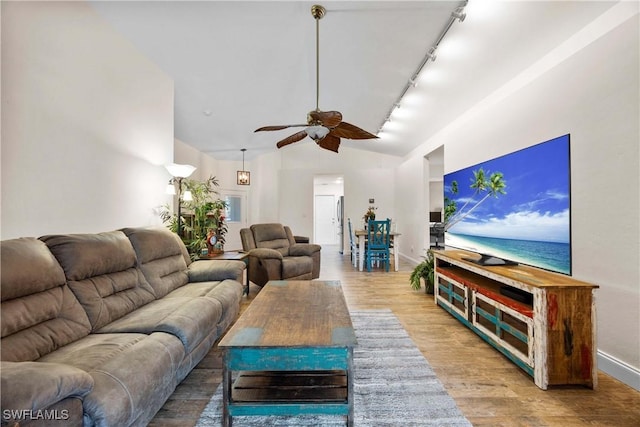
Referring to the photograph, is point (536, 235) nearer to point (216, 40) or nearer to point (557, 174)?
point (557, 174)

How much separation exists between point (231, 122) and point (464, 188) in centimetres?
426

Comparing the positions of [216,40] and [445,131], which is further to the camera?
[445,131]

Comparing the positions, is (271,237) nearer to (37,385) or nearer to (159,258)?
(159,258)

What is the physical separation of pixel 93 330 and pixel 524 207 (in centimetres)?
347

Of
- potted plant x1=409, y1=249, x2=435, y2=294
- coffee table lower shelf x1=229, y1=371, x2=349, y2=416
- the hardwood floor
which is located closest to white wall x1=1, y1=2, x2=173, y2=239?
the hardwood floor

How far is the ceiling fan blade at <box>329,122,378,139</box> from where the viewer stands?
2834 millimetres

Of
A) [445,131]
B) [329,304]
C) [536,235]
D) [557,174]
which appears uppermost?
[445,131]

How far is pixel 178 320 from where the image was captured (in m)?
1.85

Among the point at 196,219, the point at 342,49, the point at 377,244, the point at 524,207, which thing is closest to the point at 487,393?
the point at 524,207

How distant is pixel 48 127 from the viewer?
2121mm

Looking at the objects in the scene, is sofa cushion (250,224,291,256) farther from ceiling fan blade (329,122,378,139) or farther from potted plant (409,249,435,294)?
ceiling fan blade (329,122,378,139)

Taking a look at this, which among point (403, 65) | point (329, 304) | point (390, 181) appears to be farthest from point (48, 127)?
point (390, 181)

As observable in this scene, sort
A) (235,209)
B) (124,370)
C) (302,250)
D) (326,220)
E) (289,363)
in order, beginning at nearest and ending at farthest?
1. (124,370)
2. (289,363)
3. (302,250)
4. (235,209)
5. (326,220)

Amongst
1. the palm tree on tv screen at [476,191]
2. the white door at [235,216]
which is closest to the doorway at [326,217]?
the white door at [235,216]
